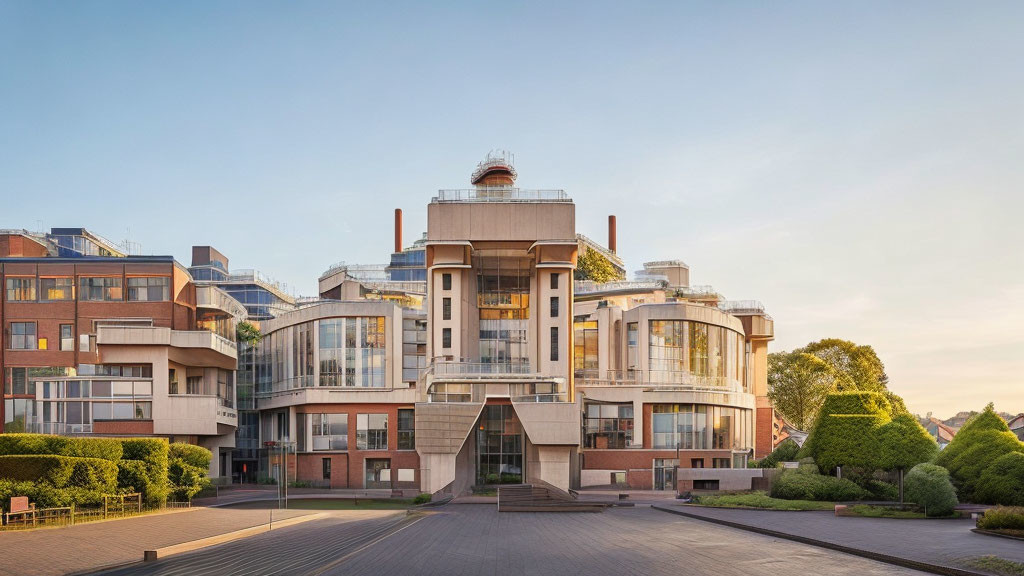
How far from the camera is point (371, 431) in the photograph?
66.8m

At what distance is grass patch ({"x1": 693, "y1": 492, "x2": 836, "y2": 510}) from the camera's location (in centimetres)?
4109

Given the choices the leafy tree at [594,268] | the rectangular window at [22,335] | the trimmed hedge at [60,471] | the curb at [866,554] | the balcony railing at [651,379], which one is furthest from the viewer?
the leafy tree at [594,268]

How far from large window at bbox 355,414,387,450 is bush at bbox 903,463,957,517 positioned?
4115cm

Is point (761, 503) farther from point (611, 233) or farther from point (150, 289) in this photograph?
point (611, 233)

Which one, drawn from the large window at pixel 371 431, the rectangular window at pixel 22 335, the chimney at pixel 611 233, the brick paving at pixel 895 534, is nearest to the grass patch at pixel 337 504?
the large window at pixel 371 431

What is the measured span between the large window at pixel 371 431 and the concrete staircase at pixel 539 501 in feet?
61.2

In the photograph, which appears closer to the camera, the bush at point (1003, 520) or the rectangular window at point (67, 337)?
the bush at point (1003, 520)

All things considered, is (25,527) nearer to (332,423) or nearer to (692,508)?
(692,508)

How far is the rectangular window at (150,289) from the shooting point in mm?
62859

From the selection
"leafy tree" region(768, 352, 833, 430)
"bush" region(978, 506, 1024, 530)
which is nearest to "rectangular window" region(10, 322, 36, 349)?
"bush" region(978, 506, 1024, 530)

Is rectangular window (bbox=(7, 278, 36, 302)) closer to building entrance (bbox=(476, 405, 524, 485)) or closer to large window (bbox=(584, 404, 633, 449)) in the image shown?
building entrance (bbox=(476, 405, 524, 485))

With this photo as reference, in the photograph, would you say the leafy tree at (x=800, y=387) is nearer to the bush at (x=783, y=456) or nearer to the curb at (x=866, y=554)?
the bush at (x=783, y=456)

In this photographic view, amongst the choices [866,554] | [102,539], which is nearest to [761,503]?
[866,554]

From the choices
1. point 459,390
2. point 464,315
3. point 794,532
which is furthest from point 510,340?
point 794,532
